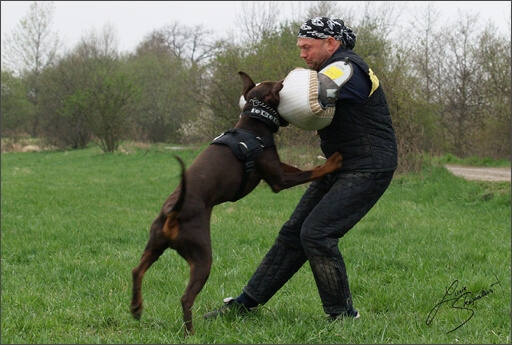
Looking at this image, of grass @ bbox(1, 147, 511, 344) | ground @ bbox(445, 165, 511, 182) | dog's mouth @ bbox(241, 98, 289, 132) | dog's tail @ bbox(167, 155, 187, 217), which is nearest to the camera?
dog's tail @ bbox(167, 155, 187, 217)

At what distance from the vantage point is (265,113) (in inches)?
146

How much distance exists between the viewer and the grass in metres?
3.82

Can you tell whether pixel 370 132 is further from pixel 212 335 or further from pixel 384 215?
pixel 384 215

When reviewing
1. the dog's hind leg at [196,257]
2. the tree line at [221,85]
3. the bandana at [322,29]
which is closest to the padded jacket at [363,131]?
the bandana at [322,29]

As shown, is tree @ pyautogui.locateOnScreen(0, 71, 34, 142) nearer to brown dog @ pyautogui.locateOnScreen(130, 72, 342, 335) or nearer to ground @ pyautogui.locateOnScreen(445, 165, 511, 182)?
ground @ pyautogui.locateOnScreen(445, 165, 511, 182)

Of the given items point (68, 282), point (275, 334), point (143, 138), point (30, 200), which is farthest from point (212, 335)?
point (143, 138)

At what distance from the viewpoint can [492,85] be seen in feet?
68.8

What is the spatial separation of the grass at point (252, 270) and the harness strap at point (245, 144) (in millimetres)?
1003

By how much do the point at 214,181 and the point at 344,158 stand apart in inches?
37.5

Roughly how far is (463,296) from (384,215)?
4371 millimetres

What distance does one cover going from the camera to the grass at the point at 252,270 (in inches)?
151

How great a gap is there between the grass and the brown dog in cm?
49

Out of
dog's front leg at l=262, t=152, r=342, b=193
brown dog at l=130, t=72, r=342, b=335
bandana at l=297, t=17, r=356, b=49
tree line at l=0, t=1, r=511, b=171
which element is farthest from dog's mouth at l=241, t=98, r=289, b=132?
tree line at l=0, t=1, r=511, b=171

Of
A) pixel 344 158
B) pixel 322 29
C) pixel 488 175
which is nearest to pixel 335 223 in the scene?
pixel 344 158
